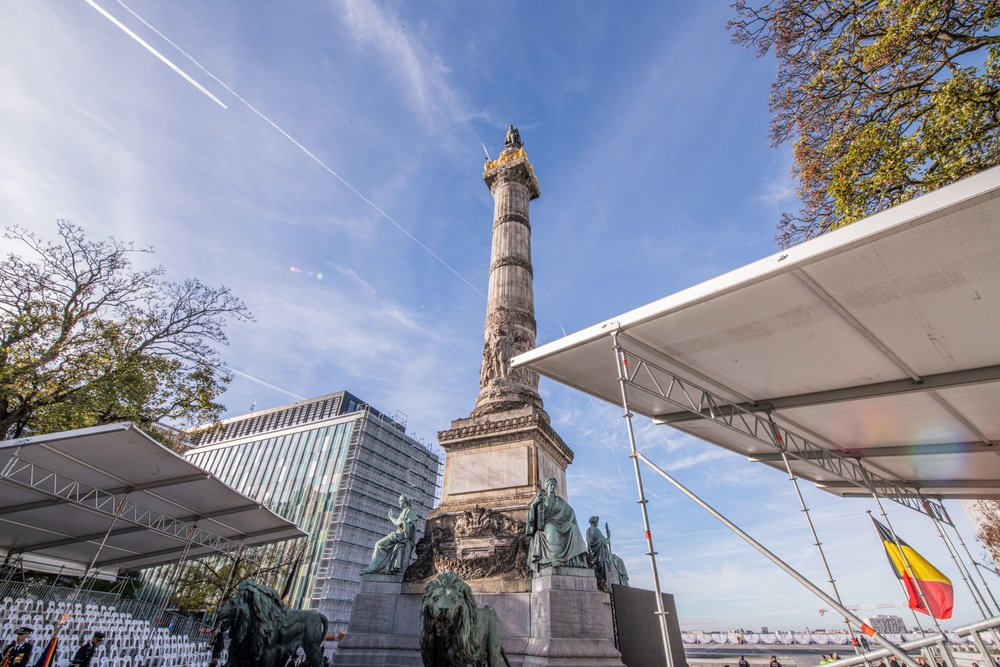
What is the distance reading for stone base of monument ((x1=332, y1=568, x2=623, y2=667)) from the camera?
6.71 meters

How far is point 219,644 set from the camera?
5.00m

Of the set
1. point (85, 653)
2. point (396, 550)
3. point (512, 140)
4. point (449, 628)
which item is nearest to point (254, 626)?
point (449, 628)

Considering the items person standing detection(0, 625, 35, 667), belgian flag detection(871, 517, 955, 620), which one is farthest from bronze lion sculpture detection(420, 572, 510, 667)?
person standing detection(0, 625, 35, 667)

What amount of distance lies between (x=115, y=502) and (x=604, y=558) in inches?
443

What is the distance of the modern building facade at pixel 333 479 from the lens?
3822 centimetres

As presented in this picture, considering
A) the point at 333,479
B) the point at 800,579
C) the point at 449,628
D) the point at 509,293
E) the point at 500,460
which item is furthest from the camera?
the point at 333,479

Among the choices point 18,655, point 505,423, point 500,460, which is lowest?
point 18,655

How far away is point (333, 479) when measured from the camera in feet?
140

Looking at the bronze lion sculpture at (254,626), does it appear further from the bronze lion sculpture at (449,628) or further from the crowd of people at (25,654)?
the crowd of people at (25,654)

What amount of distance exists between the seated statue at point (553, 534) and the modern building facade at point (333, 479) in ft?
107

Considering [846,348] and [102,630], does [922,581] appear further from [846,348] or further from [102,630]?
[102,630]

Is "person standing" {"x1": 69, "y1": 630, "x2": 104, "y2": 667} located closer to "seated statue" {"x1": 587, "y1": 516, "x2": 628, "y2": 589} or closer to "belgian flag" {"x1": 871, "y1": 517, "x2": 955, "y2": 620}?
"seated statue" {"x1": 587, "y1": 516, "x2": 628, "y2": 589}

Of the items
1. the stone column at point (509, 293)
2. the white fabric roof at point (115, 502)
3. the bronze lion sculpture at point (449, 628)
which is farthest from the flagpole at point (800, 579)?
the white fabric roof at point (115, 502)

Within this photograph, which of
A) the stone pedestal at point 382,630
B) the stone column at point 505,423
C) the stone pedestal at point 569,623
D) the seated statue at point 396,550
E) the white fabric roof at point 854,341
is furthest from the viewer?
the stone column at point 505,423
